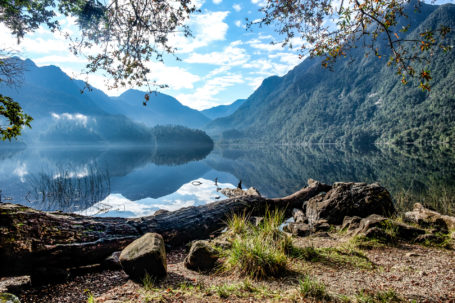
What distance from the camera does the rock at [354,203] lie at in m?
9.19

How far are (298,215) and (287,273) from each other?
7294 millimetres

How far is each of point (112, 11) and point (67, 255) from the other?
229 inches

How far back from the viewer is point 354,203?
9.30m

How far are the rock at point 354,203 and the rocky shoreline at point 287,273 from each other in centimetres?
257

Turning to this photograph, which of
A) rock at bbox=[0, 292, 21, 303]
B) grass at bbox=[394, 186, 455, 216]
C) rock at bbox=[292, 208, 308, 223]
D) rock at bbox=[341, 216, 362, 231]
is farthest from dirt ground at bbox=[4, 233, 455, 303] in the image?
grass at bbox=[394, 186, 455, 216]

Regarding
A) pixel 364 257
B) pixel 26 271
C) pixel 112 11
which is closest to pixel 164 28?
pixel 112 11

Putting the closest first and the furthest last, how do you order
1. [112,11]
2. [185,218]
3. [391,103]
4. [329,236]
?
1. [112,11]
2. [329,236]
3. [185,218]
4. [391,103]

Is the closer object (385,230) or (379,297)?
(379,297)

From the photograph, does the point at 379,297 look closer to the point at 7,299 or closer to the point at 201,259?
the point at 201,259

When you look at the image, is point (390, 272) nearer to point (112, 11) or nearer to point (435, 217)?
point (435, 217)

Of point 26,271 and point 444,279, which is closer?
point 444,279

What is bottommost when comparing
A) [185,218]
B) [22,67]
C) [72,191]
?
[72,191]

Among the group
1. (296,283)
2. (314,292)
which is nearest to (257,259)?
(296,283)

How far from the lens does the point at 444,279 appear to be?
3979 mm
